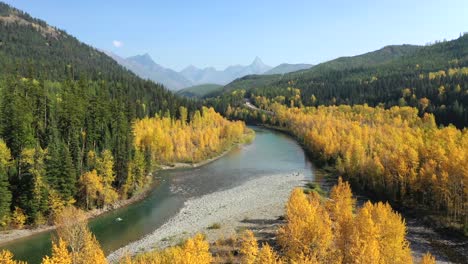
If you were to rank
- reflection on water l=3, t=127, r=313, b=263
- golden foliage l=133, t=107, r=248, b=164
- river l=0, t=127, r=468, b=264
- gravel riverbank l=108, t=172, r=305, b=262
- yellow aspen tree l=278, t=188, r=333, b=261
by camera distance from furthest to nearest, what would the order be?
golden foliage l=133, t=107, r=248, b=164 < gravel riverbank l=108, t=172, r=305, b=262 < reflection on water l=3, t=127, r=313, b=263 < river l=0, t=127, r=468, b=264 < yellow aspen tree l=278, t=188, r=333, b=261

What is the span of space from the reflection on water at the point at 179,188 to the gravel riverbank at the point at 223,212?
2.65m

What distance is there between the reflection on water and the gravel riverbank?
8.69 feet

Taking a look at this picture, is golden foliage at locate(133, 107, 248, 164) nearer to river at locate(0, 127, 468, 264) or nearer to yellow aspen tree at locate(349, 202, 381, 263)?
river at locate(0, 127, 468, 264)

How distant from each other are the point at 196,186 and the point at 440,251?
55.2 metres

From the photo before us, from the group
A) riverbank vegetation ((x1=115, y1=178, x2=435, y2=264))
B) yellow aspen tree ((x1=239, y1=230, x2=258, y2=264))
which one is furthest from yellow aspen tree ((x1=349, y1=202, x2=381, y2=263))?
yellow aspen tree ((x1=239, y1=230, x2=258, y2=264))

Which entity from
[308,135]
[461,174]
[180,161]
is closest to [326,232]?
[461,174]

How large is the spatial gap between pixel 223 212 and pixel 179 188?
70.6ft

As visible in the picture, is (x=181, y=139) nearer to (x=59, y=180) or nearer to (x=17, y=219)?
(x=59, y=180)

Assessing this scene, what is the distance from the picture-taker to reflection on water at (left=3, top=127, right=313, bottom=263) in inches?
2222

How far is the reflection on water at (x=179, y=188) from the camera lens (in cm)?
5644

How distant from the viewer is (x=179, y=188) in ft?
296

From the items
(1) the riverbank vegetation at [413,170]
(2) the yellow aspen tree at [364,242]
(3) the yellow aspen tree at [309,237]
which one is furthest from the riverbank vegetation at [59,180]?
(1) the riverbank vegetation at [413,170]

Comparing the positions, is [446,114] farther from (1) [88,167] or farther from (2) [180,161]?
(1) [88,167]

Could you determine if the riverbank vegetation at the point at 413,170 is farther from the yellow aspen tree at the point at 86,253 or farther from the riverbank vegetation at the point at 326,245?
the yellow aspen tree at the point at 86,253
